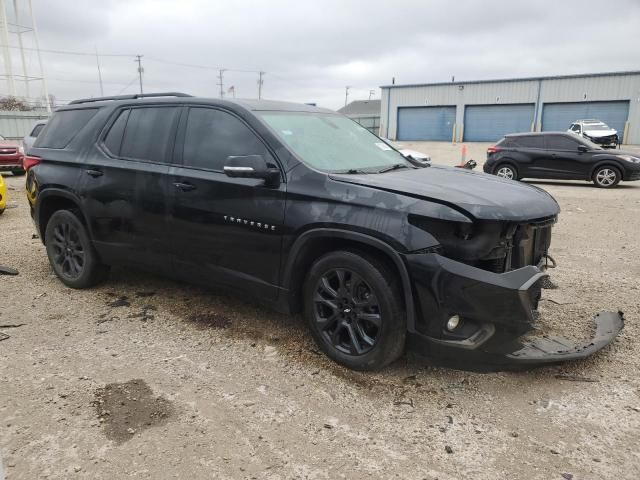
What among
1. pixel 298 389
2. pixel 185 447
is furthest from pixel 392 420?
Result: pixel 185 447

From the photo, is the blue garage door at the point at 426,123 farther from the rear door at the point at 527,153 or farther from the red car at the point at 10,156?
the red car at the point at 10,156

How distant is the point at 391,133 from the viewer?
150 ft

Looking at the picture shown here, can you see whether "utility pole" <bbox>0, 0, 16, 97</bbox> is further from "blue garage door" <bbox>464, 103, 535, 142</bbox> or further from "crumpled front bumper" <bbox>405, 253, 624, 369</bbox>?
"crumpled front bumper" <bbox>405, 253, 624, 369</bbox>

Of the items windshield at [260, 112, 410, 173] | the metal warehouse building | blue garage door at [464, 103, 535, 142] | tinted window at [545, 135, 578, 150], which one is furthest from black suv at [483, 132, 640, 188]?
blue garage door at [464, 103, 535, 142]

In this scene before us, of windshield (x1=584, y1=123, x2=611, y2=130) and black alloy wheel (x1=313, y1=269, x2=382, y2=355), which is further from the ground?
windshield (x1=584, y1=123, x2=611, y2=130)

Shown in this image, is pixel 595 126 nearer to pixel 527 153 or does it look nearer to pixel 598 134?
pixel 598 134

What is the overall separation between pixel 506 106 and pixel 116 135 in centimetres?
4052

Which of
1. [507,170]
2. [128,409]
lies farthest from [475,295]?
[507,170]

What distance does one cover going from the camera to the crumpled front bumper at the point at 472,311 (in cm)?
285

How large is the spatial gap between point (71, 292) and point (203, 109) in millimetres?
2342

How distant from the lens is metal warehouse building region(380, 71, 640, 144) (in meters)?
36.0

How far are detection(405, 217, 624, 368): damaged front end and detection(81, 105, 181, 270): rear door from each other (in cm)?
220

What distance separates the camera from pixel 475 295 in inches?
112

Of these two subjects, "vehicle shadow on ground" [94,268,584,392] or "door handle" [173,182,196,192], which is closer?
"vehicle shadow on ground" [94,268,584,392]
